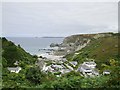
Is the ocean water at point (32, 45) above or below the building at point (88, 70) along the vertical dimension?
below

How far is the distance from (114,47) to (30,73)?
24053mm

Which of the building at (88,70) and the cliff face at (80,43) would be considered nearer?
the building at (88,70)

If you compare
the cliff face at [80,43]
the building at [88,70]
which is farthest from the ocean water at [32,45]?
the building at [88,70]

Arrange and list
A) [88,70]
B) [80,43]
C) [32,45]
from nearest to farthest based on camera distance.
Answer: [88,70] → [80,43] → [32,45]

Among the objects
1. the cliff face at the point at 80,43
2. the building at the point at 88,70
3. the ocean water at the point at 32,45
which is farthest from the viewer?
the ocean water at the point at 32,45

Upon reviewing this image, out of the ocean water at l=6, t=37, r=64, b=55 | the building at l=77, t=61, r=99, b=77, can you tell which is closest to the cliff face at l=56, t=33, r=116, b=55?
the ocean water at l=6, t=37, r=64, b=55

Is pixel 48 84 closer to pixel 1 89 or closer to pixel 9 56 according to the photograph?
pixel 1 89

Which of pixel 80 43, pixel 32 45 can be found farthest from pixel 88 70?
pixel 32 45

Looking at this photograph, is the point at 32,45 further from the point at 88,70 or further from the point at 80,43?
the point at 88,70

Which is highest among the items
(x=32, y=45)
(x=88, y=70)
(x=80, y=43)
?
(x=88, y=70)

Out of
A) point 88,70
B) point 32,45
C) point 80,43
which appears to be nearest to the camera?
point 88,70

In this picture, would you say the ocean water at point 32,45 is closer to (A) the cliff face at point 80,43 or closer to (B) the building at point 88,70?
(A) the cliff face at point 80,43

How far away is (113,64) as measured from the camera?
675 centimetres

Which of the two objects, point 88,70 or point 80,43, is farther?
point 80,43
